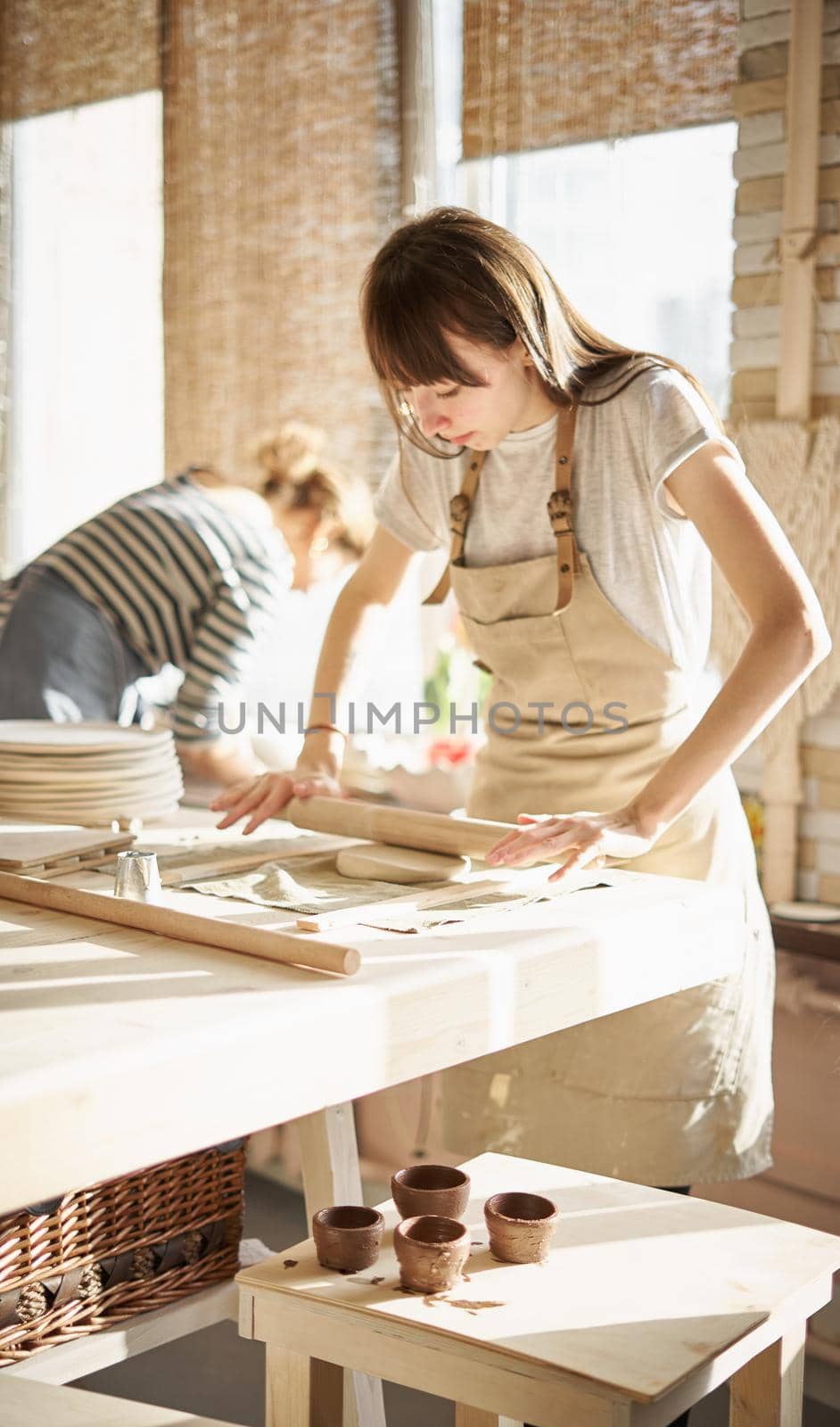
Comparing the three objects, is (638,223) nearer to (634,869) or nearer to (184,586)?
(184,586)

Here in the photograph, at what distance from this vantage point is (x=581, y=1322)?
123 cm

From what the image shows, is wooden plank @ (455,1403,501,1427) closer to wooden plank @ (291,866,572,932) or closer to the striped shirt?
wooden plank @ (291,866,572,932)

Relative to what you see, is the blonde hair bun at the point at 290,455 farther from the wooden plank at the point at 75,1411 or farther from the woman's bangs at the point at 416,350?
the wooden plank at the point at 75,1411

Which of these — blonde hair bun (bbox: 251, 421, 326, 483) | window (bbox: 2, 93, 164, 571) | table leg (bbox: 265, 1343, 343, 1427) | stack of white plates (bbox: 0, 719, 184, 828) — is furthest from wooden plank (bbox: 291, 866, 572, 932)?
window (bbox: 2, 93, 164, 571)

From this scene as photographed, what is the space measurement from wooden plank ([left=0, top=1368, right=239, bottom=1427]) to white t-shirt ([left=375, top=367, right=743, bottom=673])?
3.40 feet

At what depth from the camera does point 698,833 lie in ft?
5.98

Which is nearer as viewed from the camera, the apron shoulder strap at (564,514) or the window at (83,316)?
the apron shoulder strap at (564,514)

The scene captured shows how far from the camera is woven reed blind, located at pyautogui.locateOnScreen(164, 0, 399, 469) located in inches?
145

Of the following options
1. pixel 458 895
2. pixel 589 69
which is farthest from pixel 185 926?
pixel 589 69

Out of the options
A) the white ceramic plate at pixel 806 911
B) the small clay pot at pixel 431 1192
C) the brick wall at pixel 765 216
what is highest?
the brick wall at pixel 765 216

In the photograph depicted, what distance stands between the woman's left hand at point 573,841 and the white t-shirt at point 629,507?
36 cm

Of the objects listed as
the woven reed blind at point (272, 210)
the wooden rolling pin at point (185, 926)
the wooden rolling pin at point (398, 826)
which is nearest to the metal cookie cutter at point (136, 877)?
the wooden rolling pin at point (185, 926)

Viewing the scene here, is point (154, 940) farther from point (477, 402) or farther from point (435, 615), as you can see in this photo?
point (435, 615)

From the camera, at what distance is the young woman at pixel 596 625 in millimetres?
1649
